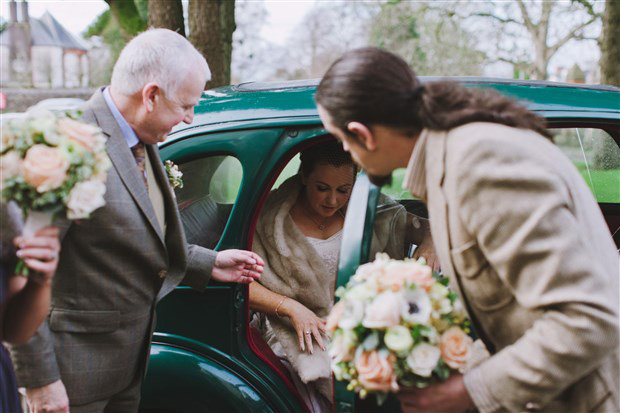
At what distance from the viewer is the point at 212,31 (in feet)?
23.1

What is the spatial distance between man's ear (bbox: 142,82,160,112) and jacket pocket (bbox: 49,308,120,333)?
0.69m

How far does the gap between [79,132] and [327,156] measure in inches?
59.6

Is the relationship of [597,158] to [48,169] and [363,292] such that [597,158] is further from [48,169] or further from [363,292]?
[48,169]

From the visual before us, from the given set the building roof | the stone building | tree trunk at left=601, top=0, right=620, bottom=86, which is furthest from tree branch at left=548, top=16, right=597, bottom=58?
the building roof

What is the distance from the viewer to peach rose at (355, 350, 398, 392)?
1680 mm

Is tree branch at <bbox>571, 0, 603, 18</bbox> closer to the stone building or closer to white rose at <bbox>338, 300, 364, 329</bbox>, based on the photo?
white rose at <bbox>338, 300, 364, 329</bbox>

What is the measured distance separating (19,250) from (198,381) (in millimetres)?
1116

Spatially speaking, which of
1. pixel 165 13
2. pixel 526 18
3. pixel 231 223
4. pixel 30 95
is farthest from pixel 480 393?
pixel 30 95

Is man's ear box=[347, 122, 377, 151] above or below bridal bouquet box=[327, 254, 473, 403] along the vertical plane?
above

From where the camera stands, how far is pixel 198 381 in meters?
2.65

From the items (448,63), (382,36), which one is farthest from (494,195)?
(382,36)

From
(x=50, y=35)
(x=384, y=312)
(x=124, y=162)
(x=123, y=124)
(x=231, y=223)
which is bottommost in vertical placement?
(x=50, y=35)

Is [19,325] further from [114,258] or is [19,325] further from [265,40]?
[265,40]

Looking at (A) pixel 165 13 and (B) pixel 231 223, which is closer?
(B) pixel 231 223
